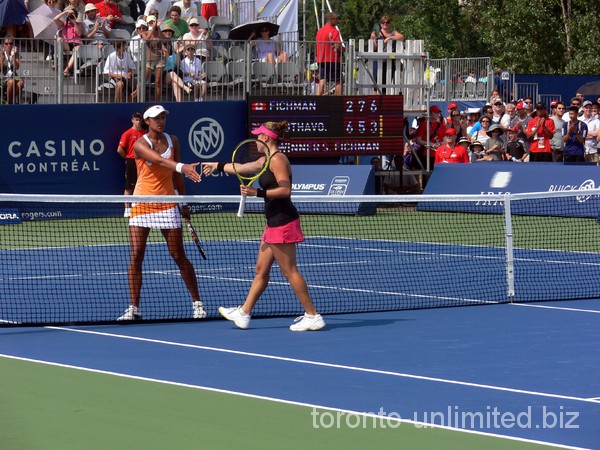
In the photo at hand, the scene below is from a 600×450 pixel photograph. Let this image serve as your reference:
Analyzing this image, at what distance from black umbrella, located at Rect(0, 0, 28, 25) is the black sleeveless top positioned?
1330cm

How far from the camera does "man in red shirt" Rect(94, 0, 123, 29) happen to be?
82.8ft

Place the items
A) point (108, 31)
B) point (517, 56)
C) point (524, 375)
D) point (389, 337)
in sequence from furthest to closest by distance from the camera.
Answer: point (517, 56)
point (108, 31)
point (389, 337)
point (524, 375)

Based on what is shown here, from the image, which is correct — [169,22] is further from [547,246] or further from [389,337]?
[389,337]

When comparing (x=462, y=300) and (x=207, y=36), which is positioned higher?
(x=207, y=36)

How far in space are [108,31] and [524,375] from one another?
54.3ft

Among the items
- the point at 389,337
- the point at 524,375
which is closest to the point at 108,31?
the point at 389,337

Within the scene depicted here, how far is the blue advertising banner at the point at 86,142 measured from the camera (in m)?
21.6

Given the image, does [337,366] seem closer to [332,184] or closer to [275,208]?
[275,208]

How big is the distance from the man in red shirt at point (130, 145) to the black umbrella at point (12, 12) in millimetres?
3099

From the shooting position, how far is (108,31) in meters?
24.2

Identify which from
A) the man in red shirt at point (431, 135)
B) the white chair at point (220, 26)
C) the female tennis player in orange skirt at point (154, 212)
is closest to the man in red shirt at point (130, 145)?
the white chair at point (220, 26)

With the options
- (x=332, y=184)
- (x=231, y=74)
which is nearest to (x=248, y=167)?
(x=332, y=184)

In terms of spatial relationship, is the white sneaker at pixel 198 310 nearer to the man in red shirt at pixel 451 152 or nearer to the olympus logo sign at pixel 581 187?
the olympus logo sign at pixel 581 187

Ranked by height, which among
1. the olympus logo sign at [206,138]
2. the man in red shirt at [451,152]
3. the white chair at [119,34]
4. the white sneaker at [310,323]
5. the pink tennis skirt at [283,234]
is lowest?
the white sneaker at [310,323]
